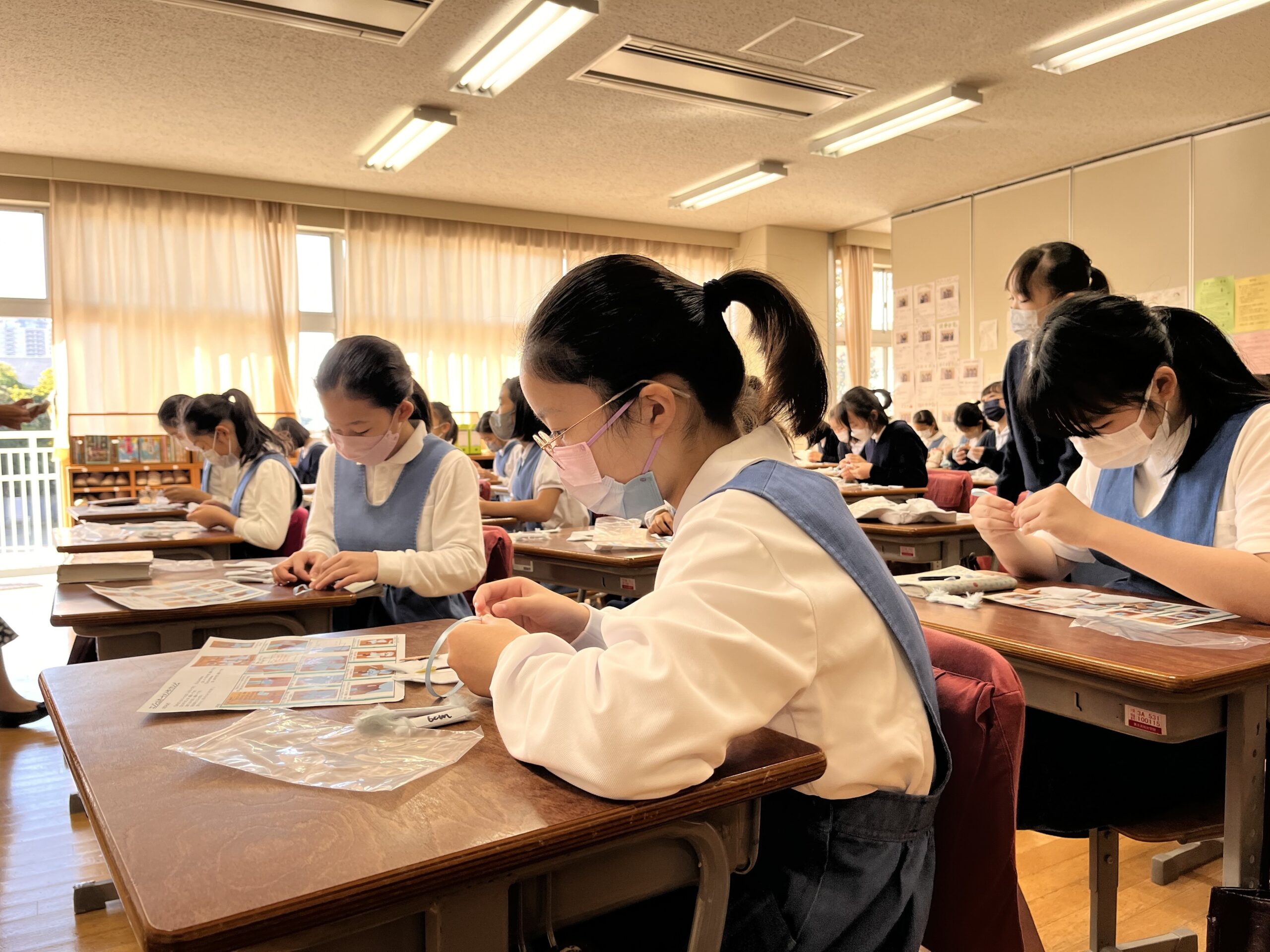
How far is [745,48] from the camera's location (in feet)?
16.5

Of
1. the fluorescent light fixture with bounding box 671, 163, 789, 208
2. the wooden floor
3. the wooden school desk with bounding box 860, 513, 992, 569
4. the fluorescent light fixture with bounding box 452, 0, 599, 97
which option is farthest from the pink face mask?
the fluorescent light fixture with bounding box 671, 163, 789, 208

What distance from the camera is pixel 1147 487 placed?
1.82 metres

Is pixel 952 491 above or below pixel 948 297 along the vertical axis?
below

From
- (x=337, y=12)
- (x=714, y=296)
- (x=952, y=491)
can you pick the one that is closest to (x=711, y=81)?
(x=337, y=12)

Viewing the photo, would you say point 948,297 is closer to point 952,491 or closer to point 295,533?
point 952,491

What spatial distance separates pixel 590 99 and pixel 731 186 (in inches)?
87.7

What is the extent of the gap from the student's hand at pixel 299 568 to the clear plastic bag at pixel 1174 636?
157cm

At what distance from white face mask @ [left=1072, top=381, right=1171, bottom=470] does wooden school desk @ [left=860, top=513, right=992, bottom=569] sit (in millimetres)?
1711

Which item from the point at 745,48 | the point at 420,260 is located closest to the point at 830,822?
the point at 745,48

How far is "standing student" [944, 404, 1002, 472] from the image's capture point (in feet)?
23.5

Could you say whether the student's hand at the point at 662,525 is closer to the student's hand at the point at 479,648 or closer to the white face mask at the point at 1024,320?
the white face mask at the point at 1024,320

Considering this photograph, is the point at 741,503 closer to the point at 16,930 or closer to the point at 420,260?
the point at 16,930

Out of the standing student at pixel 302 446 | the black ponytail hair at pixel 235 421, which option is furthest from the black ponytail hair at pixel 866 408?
the black ponytail hair at pixel 235 421

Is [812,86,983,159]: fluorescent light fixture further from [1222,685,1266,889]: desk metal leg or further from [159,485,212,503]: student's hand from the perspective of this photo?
[1222,685,1266,889]: desk metal leg
